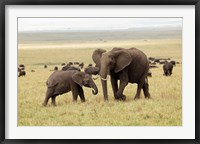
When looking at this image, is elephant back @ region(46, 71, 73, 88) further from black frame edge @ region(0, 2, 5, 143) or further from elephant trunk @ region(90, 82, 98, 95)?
black frame edge @ region(0, 2, 5, 143)

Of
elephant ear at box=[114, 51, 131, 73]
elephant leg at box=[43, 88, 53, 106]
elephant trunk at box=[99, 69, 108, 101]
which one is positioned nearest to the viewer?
elephant leg at box=[43, 88, 53, 106]

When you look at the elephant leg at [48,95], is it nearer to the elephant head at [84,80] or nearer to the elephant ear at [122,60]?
the elephant head at [84,80]

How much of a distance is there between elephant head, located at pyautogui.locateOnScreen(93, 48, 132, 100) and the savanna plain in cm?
15

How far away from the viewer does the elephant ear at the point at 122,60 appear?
582 inches

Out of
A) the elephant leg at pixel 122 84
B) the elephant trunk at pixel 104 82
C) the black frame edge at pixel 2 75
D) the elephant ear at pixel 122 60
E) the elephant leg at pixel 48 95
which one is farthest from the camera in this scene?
the elephant ear at pixel 122 60

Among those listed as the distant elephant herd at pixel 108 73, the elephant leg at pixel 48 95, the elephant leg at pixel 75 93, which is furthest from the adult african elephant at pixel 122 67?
the elephant leg at pixel 48 95

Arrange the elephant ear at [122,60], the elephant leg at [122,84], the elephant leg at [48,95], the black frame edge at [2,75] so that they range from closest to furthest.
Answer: the black frame edge at [2,75] < the elephant leg at [48,95] < the elephant leg at [122,84] < the elephant ear at [122,60]

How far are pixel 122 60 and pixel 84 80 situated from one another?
0.61m

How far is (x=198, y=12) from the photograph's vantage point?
549 inches

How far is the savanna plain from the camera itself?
1407cm

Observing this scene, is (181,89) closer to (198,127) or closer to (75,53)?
(198,127)

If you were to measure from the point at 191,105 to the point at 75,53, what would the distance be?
5.17 feet

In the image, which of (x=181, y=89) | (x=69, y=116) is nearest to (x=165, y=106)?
(x=181, y=89)

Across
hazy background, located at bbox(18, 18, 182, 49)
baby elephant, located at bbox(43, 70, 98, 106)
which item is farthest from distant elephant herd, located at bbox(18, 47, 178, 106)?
hazy background, located at bbox(18, 18, 182, 49)
